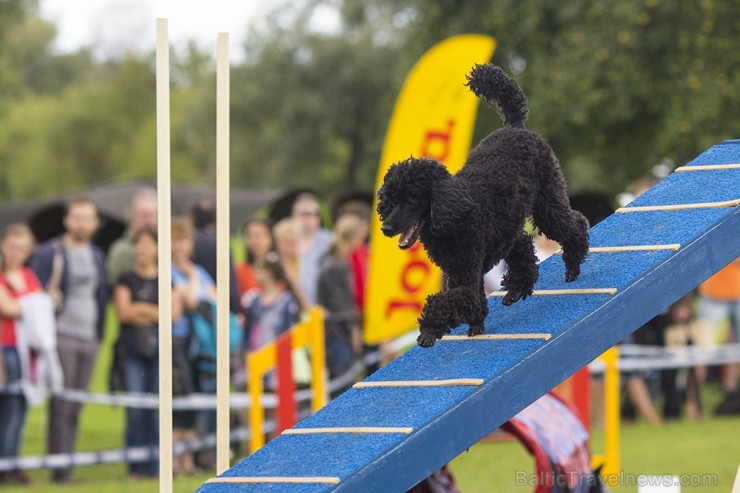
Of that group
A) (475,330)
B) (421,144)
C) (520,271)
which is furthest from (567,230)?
(421,144)

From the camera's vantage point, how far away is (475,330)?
4.14m

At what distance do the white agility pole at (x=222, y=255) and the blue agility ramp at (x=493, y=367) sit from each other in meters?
0.23

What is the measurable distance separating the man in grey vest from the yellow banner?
1.96 m

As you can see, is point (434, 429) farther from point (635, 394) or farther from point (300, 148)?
point (300, 148)

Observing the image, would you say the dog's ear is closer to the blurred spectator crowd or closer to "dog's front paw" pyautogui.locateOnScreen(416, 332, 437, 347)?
"dog's front paw" pyautogui.locateOnScreen(416, 332, 437, 347)

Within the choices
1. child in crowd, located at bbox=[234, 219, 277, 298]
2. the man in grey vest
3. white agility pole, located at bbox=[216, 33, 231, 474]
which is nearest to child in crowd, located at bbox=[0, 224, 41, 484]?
the man in grey vest

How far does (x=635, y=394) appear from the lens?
11.4m

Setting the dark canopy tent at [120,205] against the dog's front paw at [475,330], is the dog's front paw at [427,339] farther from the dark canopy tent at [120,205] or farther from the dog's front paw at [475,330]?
the dark canopy tent at [120,205]

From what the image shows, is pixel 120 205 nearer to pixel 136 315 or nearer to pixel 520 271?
pixel 136 315

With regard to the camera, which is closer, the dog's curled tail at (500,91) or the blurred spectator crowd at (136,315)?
the dog's curled tail at (500,91)

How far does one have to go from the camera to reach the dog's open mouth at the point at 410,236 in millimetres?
3670

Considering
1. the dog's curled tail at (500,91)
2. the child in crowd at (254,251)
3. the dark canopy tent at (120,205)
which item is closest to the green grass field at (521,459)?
the child in crowd at (254,251)

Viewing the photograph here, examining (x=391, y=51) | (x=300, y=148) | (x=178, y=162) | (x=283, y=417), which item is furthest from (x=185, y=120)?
(x=283, y=417)

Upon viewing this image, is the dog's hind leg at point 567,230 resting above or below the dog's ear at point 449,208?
below
